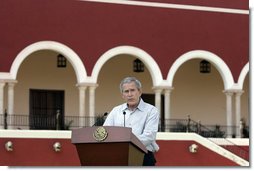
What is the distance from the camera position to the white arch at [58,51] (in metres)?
15.1

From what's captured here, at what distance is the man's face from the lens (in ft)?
16.7

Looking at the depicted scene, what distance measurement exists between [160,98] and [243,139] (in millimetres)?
1911

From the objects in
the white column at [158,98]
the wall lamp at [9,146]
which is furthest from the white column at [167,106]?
the wall lamp at [9,146]

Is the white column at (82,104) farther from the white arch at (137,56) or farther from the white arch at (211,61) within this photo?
the white arch at (211,61)

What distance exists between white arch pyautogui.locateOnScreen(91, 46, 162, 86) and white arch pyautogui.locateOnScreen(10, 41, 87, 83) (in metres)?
0.27

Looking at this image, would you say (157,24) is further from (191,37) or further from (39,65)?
(39,65)

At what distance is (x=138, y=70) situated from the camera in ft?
57.1

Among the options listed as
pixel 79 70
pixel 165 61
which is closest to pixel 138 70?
pixel 165 61

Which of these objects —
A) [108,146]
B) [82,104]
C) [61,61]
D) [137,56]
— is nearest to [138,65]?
[137,56]

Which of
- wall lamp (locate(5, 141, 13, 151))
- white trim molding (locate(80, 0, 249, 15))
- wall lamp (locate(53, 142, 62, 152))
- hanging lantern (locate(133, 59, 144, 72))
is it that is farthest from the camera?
hanging lantern (locate(133, 59, 144, 72))

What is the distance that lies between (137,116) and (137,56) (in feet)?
36.6

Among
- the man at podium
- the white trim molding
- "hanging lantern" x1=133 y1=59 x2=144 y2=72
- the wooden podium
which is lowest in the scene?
the wooden podium

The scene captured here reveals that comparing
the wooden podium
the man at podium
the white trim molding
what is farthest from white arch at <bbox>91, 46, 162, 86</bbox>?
the wooden podium

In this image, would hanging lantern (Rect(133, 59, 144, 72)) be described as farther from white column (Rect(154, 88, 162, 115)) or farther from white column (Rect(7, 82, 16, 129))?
white column (Rect(7, 82, 16, 129))
